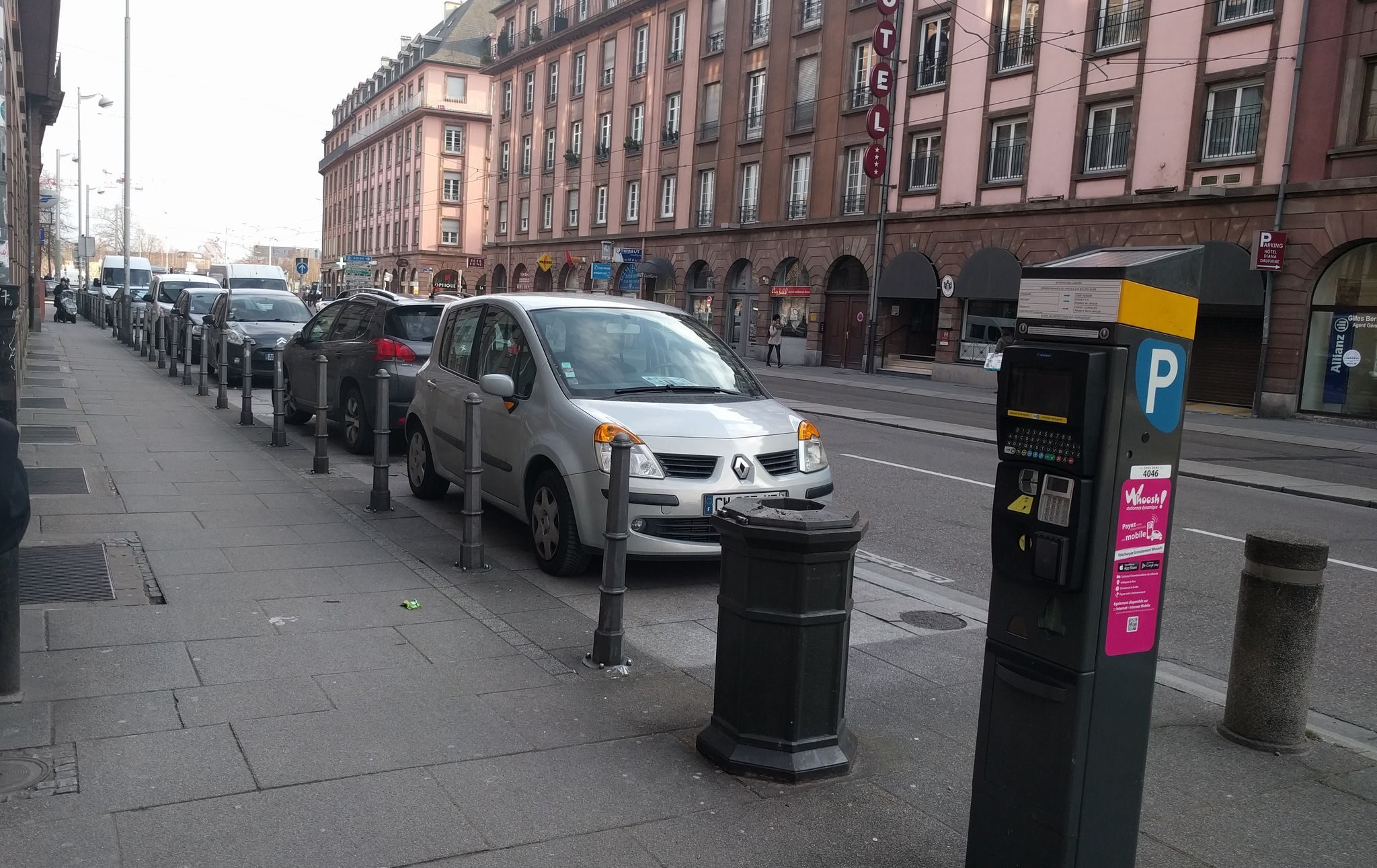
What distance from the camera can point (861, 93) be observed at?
116 feet

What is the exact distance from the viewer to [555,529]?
6785 millimetres

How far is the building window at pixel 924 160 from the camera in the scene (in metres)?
32.9

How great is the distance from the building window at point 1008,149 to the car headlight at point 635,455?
1018 inches

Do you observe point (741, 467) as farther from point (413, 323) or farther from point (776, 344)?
point (776, 344)

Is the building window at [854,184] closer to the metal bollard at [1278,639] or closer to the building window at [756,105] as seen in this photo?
the building window at [756,105]

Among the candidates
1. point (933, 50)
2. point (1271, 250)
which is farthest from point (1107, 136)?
point (933, 50)

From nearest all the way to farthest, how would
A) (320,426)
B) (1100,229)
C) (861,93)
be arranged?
(320,426) → (1100,229) → (861,93)

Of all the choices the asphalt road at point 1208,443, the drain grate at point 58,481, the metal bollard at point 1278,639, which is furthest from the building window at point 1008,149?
the metal bollard at point 1278,639

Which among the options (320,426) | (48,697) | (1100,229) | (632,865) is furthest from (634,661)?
(1100,229)

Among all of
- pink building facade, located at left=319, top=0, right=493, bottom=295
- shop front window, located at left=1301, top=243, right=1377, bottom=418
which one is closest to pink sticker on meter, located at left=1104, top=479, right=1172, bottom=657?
shop front window, located at left=1301, top=243, right=1377, bottom=418

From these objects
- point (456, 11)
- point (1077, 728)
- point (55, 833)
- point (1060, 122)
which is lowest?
point (55, 833)

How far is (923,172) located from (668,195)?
48.8 feet

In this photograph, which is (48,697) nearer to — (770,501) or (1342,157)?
(770,501)

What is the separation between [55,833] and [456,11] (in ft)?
277
